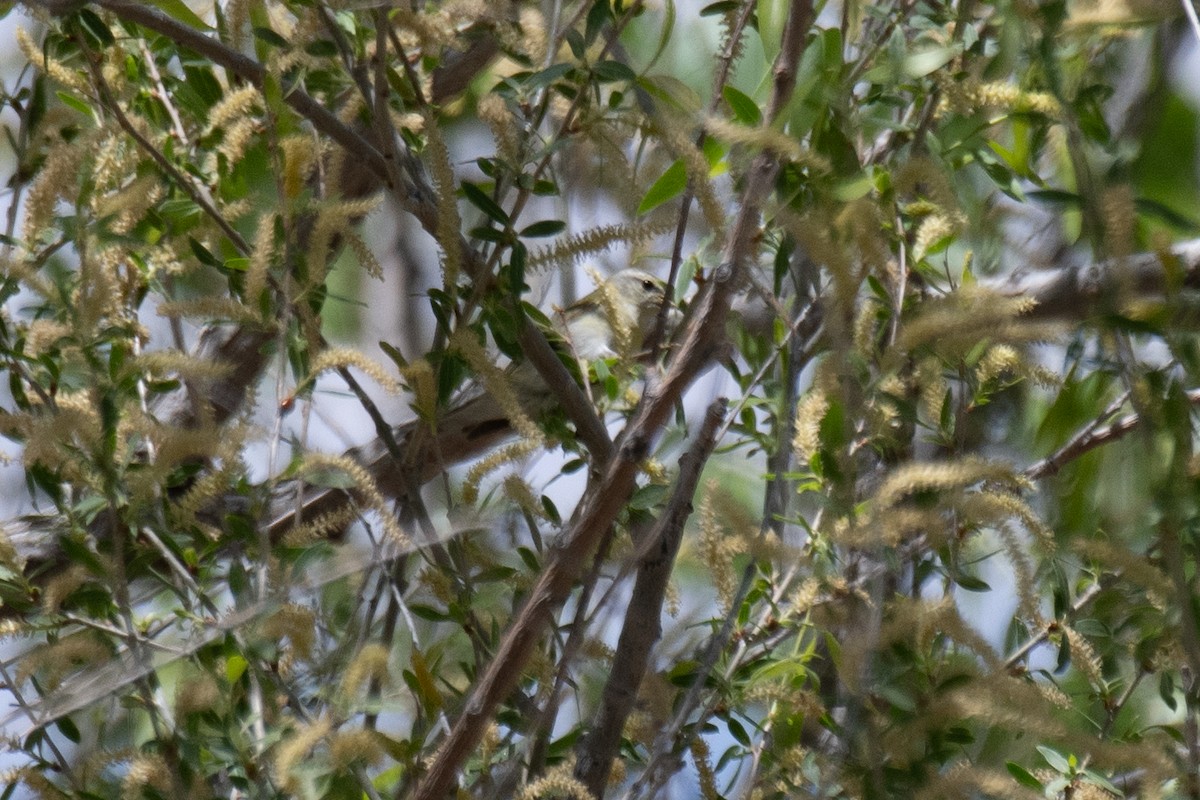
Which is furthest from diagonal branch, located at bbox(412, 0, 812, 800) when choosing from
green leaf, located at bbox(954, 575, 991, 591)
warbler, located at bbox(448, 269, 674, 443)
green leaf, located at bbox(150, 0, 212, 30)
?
green leaf, located at bbox(150, 0, 212, 30)

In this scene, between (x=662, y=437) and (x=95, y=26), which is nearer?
(x=95, y=26)

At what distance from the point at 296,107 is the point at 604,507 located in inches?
17.1

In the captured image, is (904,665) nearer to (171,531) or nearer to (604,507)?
(604,507)

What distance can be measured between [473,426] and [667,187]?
0.98m

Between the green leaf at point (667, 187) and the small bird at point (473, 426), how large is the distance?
0.07 metres

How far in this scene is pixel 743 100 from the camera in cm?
101

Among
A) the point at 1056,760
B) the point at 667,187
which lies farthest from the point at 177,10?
the point at 1056,760

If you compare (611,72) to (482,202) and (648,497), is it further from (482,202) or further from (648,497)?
(648,497)

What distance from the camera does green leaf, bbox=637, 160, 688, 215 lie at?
3.40 ft

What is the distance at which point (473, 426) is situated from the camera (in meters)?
1.98

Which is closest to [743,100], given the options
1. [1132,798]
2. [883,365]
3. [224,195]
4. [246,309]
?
[883,365]

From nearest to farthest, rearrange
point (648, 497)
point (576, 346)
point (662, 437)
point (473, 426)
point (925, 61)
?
1. point (925, 61)
2. point (648, 497)
3. point (662, 437)
4. point (576, 346)
5. point (473, 426)

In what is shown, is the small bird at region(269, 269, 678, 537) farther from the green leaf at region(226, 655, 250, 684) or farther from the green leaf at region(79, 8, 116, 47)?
the green leaf at region(79, 8, 116, 47)

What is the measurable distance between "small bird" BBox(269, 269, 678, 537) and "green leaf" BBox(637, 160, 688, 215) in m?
0.07
